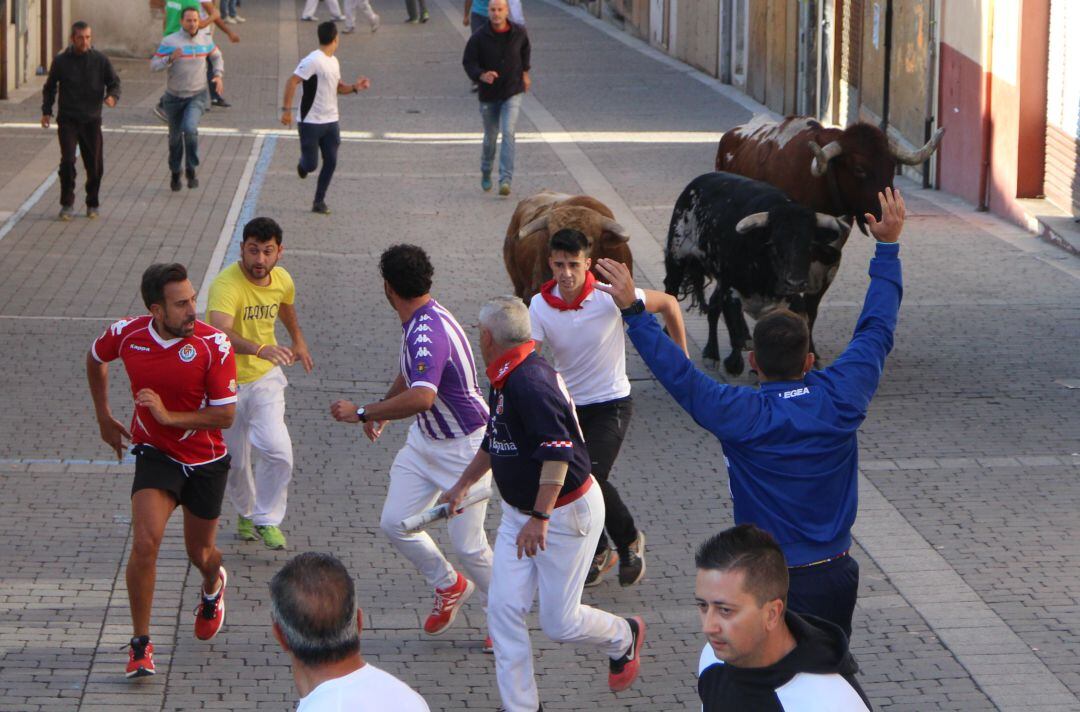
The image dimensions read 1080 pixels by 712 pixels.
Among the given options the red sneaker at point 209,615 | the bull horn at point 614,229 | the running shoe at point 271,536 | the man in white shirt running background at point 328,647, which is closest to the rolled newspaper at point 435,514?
the red sneaker at point 209,615

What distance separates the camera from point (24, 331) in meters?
13.3

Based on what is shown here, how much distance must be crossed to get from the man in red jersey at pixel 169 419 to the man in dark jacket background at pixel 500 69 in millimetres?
12266

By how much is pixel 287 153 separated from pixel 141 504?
51.4 ft

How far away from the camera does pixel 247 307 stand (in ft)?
28.7

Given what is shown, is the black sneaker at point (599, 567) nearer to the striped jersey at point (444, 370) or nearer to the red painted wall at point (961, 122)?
the striped jersey at point (444, 370)

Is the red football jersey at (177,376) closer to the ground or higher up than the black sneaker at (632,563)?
higher up

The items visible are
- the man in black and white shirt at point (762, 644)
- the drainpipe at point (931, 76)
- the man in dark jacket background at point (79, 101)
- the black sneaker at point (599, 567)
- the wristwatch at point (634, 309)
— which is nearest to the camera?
the man in black and white shirt at point (762, 644)

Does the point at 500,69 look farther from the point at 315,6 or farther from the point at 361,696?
the point at 315,6

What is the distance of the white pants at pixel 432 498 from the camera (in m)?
7.52

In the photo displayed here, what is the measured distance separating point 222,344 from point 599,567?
2424 mm

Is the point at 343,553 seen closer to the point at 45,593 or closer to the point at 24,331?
the point at 45,593

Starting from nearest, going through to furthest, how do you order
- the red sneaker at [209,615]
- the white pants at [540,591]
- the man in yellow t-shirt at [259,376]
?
the white pants at [540,591] < the red sneaker at [209,615] < the man in yellow t-shirt at [259,376]

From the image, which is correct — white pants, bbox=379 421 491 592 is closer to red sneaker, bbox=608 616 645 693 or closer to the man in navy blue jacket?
red sneaker, bbox=608 616 645 693

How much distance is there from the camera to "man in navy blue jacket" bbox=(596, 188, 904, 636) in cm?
563
